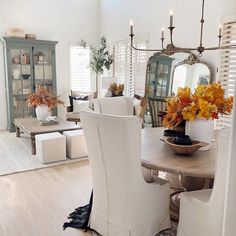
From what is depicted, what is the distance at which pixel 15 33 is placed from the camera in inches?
233

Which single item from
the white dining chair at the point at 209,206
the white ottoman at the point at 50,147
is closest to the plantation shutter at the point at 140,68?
the white ottoman at the point at 50,147

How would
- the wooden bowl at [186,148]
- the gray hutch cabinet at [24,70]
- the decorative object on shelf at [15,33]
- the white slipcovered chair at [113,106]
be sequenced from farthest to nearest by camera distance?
1. the gray hutch cabinet at [24,70]
2. the decorative object on shelf at [15,33]
3. the white slipcovered chair at [113,106]
4. the wooden bowl at [186,148]

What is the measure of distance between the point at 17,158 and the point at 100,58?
3525 millimetres

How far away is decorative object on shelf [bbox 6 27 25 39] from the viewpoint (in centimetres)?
587

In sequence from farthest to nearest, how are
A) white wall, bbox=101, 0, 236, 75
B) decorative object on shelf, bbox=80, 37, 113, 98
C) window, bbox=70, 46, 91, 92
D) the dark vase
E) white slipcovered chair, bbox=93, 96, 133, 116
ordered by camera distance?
window, bbox=70, 46, 91, 92 < decorative object on shelf, bbox=80, 37, 113, 98 < white wall, bbox=101, 0, 236, 75 < white slipcovered chair, bbox=93, 96, 133, 116 < the dark vase

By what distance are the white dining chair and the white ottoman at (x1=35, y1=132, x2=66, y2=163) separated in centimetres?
262

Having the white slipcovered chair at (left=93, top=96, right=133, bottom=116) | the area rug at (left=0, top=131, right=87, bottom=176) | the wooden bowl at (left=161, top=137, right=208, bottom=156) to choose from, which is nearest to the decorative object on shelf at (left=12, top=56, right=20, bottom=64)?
the area rug at (left=0, top=131, right=87, bottom=176)

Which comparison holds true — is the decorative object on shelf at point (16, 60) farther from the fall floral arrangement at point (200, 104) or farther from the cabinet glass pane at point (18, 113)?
the fall floral arrangement at point (200, 104)

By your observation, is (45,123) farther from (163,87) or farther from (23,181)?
(163,87)

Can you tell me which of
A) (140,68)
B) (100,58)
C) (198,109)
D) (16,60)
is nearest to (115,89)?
(140,68)

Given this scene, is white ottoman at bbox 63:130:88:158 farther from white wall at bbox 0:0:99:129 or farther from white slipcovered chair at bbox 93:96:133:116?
white wall at bbox 0:0:99:129

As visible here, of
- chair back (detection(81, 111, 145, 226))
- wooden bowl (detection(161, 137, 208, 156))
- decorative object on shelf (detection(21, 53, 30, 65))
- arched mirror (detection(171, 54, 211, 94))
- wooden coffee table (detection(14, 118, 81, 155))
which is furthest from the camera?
decorative object on shelf (detection(21, 53, 30, 65))

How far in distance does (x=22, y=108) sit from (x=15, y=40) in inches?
61.5

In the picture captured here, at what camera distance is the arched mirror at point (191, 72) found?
4.14 m
